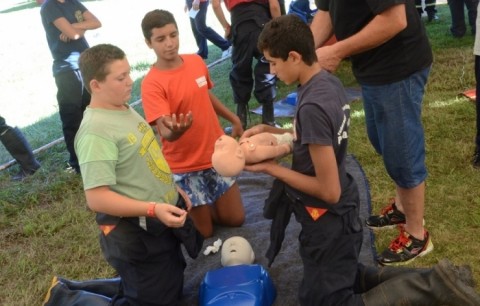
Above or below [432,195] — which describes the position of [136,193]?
above

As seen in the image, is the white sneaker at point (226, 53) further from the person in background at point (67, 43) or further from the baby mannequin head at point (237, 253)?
the baby mannequin head at point (237, 253)

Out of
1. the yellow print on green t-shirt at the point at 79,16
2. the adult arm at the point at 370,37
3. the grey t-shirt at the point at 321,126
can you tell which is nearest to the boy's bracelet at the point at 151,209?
the grey t-shirt at the point at 321,126

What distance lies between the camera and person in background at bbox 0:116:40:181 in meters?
4.50

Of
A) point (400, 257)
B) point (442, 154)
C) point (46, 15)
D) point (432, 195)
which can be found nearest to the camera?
point (400, 257)

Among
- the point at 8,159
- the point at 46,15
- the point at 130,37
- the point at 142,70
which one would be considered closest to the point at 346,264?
the point at 46,15

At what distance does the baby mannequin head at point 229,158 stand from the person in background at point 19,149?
3376 millimetres

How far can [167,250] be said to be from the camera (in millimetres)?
2332

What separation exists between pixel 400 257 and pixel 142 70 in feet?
21.2

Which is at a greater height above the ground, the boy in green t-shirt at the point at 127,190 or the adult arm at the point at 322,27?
the adult arm at the point at 322,27

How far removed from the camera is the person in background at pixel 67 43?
404cm

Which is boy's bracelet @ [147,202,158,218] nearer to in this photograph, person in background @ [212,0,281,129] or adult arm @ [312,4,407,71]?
adult arm @ [312,4,407,71]

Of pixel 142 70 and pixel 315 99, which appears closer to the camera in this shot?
pixel 315 99

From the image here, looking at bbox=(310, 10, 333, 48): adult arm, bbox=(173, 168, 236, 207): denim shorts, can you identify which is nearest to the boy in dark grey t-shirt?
bbox=(310, 10, 333, 48): adult arm

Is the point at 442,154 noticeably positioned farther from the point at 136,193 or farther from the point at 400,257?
the point at 136,193
